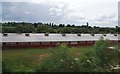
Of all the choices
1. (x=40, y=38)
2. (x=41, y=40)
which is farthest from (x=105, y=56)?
(x=40, y=38)

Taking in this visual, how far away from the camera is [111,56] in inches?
1046

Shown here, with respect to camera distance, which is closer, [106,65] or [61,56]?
[61,56]

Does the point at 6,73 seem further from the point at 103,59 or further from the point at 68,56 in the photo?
the point at 103,59

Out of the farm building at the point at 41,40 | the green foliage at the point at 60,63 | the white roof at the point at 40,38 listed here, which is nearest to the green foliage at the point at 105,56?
the green foliage at the point at 60,63

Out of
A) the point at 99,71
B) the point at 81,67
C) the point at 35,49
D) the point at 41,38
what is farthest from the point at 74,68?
the point at 41,38

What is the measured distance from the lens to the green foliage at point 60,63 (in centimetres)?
2227

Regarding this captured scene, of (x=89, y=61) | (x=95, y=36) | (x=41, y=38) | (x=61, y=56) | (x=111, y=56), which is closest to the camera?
(x=61, y=56)

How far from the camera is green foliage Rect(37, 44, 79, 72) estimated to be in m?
22.3

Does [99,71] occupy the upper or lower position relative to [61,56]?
lower

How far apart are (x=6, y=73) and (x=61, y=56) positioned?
4.70m

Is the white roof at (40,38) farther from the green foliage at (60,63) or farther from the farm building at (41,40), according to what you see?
the green foliage at (60,63)

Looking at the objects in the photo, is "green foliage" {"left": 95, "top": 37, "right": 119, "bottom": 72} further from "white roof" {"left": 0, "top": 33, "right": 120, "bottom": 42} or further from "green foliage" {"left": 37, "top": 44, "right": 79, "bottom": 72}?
"white roof" {"left": 0, "top": 33, "right": 120, "bottom": 42}

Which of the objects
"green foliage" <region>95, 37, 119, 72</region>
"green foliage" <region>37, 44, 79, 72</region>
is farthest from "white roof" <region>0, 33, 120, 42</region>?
"green foliage" <region>37, 44, 79, 72</region>

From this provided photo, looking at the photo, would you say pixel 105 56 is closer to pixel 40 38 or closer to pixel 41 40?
pixel 41 40
